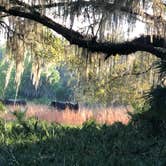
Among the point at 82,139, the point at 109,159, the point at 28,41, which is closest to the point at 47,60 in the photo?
the point at 28,41

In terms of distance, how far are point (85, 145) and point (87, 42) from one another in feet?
7.00

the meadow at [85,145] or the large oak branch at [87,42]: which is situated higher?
the large oak branch at [87,42]

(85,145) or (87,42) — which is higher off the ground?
(87,42)

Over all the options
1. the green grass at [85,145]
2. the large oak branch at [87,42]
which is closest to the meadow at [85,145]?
the green grass at [85,145]

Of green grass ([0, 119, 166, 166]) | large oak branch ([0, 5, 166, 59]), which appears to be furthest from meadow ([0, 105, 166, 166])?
large oak branch ([0, 5, 166, 59])

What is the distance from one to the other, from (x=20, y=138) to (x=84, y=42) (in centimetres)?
218

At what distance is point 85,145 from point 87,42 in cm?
213

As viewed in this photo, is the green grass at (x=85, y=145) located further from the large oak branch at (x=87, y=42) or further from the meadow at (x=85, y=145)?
the large oak branch at (x=87, y=42)

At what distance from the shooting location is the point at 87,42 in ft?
33.9

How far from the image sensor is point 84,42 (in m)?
10.4

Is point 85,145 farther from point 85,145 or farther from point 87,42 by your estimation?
point 87,42

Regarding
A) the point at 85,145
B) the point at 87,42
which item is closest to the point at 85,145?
the point at 85,145

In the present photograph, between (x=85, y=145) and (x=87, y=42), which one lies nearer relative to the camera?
(x=85, y=145)

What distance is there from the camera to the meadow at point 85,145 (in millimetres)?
7750
